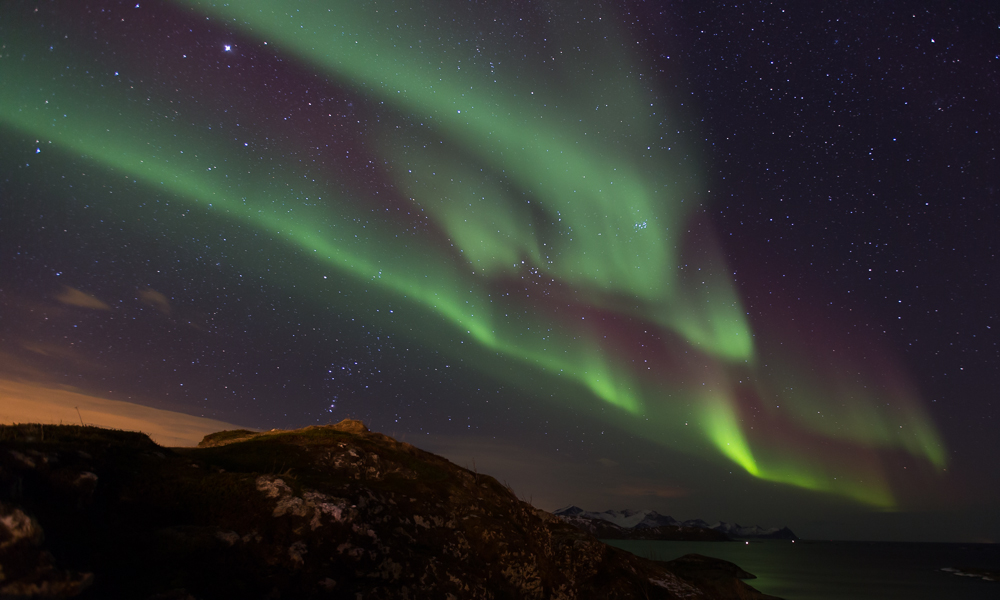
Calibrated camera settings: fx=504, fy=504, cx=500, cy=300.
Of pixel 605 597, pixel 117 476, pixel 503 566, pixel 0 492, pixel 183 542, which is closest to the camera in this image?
pixel 0 492

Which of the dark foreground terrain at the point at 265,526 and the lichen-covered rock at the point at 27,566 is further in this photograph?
the dark foreground terrain at the point at 265,526

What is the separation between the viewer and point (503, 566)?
56.4 feet

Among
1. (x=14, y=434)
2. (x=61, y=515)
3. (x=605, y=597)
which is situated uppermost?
(x=14, y=434)

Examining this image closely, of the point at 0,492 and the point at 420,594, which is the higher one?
the point at 0,492

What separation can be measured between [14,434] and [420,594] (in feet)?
33.3

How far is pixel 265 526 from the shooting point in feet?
41.1

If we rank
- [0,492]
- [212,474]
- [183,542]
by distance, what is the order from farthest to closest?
[212,474]
[183,542]
[0,492]

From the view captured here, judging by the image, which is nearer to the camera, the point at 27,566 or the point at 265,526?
the point at 27,566

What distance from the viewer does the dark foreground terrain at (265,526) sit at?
9070 mm

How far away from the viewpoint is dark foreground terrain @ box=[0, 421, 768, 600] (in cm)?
907

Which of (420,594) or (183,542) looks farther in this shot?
(420,594)

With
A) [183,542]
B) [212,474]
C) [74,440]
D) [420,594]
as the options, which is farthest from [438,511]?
[74,440]

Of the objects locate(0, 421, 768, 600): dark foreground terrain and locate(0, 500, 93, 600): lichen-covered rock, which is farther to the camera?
locate(0, 421, 768, 600): dark foreground terrain

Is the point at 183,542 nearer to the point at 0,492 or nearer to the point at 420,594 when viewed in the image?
the point at 0,492
